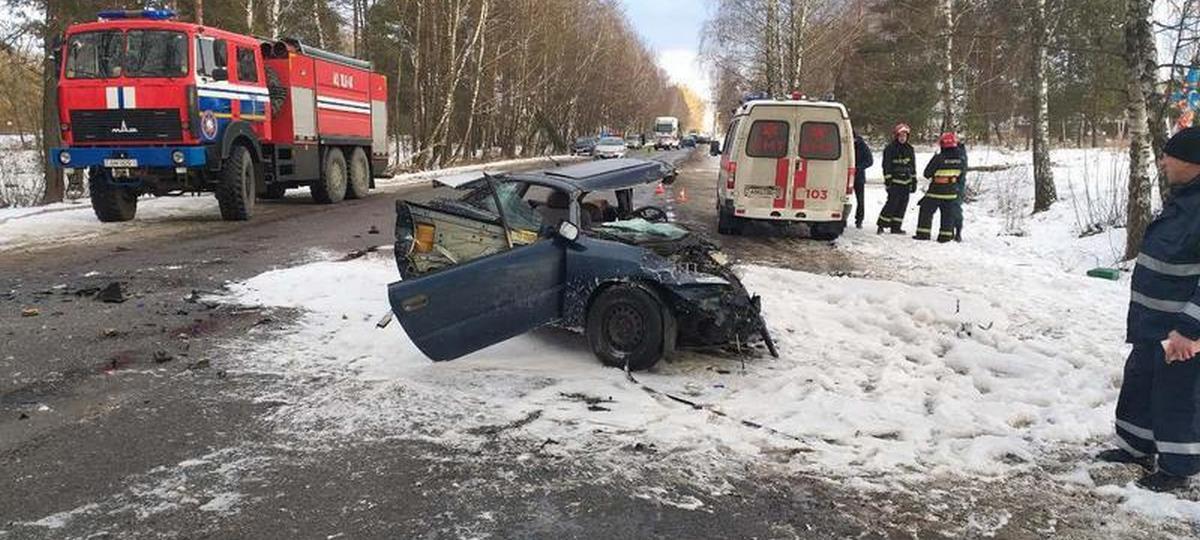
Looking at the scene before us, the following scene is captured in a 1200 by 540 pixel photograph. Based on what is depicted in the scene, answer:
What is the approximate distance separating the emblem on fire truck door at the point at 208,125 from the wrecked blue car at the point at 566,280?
747 cm

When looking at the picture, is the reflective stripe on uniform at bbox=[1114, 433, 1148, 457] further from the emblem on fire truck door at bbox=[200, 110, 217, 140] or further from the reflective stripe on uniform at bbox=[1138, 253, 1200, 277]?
the emblem on fire truck door at bbox=[200, 110, 217, 140]

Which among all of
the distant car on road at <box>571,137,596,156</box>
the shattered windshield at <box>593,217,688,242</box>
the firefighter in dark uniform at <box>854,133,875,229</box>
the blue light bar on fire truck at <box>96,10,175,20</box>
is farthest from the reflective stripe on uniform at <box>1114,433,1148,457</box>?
the distant car on road at <box>571,137,596,156</box>

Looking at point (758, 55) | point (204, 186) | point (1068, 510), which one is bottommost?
point (1068, 510)

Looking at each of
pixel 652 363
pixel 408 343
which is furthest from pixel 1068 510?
pixel 408 343

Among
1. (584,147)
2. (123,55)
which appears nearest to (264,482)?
(123,55)

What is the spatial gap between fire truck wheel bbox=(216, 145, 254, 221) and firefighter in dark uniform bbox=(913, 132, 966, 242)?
1073 cm

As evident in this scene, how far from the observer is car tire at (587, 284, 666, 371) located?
5.45m

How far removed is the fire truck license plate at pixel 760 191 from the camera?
11993 mm

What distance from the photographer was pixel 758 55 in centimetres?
4584

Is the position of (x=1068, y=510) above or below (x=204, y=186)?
below

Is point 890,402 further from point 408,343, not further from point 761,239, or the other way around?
point 761,239

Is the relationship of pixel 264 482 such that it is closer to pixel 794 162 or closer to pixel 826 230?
pixel 794 162

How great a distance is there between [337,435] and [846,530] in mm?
2597

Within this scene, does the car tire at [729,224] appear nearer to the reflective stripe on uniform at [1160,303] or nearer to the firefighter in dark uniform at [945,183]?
the firefighter in dark uniform at [945,183]
